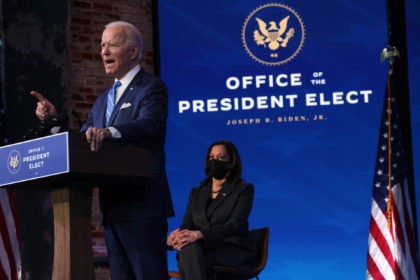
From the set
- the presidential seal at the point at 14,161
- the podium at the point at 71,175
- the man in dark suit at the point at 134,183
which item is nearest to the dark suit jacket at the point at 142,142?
the man in dark suit at the point at 134,183

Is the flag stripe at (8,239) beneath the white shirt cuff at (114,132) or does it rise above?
beneath

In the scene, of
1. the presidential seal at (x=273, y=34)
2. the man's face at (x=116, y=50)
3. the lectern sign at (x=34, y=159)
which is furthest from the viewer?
the presidential seal at (x=273, y=34)

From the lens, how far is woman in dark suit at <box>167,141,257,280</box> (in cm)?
525

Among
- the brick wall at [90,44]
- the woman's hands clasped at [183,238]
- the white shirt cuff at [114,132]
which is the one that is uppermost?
the brick wall at [90,44]

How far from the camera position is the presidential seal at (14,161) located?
3.04 m

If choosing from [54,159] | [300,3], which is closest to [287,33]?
[300,3]

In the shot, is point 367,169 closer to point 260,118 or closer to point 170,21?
point 260,118

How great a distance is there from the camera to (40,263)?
6098mm

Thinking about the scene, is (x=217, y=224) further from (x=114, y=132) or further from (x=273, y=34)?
(x=114, y=132)

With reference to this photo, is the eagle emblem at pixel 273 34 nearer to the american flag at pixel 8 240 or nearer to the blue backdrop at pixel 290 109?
the blue backdrop at pixel 290 109

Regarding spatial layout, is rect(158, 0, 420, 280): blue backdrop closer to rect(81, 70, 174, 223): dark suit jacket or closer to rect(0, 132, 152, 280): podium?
rect(81, 70, 174, 223): dark suit jacket

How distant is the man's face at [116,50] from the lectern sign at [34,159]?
0.51 meters

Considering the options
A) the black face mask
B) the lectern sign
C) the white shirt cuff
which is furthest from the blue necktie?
the black face mask

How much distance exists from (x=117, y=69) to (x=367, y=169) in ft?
11.7
